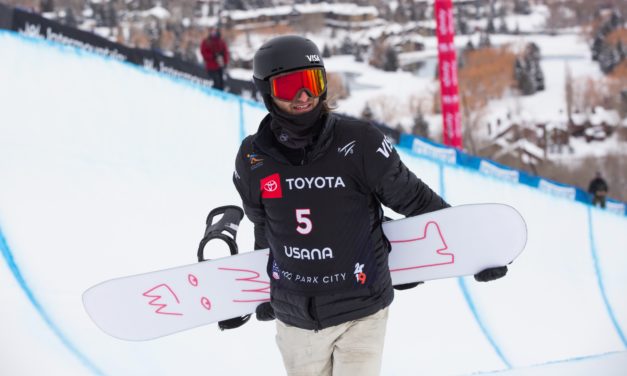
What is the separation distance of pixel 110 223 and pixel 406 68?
151ft

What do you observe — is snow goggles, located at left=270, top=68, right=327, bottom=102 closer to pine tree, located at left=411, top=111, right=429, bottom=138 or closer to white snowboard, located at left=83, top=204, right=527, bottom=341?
white snowboard, located at left=83, top=204, right=527, bottom=341

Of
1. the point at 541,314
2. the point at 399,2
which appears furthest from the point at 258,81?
the point at 399,2

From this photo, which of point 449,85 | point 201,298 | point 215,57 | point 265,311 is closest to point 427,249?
point 265,311

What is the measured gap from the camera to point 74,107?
11.9ft

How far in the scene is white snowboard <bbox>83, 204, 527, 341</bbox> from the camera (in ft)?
6.54

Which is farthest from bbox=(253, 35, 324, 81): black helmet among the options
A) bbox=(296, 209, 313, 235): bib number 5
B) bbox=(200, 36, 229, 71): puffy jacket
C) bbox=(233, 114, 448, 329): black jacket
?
bbox=(200, 36, 229, 71): puffy jacket

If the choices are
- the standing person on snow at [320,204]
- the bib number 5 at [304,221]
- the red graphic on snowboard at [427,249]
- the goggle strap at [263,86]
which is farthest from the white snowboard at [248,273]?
the goggle strap at [263,86]

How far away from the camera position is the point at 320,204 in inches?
62.7

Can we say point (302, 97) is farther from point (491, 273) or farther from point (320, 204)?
point (491, 273)

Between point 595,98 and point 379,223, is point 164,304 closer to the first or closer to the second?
point 379,223

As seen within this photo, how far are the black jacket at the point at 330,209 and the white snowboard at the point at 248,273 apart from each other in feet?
1.13

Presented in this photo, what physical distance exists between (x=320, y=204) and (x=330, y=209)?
0.08 ft

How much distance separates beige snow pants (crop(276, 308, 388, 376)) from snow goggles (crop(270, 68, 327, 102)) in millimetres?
541

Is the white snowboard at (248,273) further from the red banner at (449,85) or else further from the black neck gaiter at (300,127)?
the red banner at (449,85)
